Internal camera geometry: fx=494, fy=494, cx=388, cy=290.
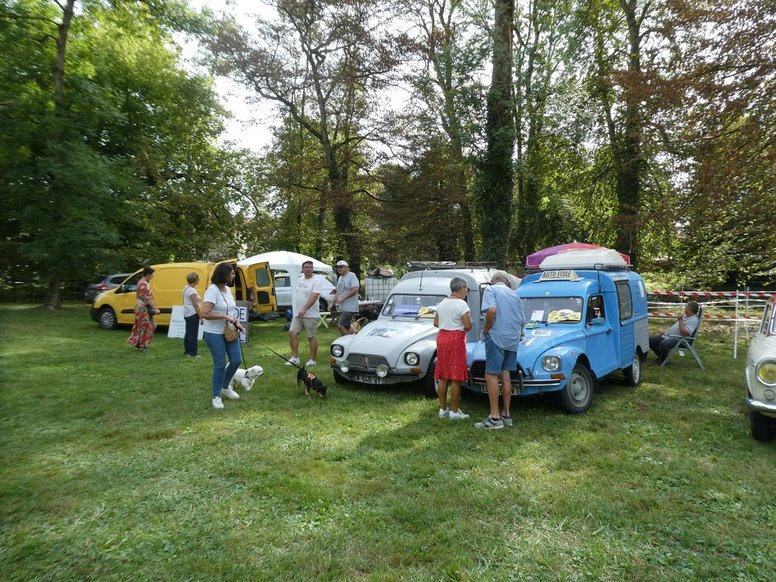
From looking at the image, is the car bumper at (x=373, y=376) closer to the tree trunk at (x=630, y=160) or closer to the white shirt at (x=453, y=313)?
the white shirt at (x=453, y=313)

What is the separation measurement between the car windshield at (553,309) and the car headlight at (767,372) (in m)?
2.25

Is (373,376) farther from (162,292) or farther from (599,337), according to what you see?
(162,292)

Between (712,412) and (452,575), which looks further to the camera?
(712,412)

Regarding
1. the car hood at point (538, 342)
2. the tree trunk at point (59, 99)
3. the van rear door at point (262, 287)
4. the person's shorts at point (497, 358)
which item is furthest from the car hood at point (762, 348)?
the tree trunk at point (59, 99)

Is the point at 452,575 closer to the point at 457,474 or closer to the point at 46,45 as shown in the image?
the point at 457,474

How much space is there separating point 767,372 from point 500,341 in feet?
8.49

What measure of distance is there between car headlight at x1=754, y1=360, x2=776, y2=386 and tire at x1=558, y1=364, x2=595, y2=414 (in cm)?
195

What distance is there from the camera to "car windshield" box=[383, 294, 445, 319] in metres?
8.11

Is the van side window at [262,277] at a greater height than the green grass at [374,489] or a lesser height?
greater

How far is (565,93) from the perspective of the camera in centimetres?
1739

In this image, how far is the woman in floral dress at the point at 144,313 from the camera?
1077 centimetres

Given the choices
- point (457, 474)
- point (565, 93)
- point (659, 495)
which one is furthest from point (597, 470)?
point (565, 93)

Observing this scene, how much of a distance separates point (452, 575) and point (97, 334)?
13.7 metres

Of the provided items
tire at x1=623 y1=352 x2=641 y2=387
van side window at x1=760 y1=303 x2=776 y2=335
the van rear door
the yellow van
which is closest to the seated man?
tire at x1=623 y1=352 x2=641 y2=387
